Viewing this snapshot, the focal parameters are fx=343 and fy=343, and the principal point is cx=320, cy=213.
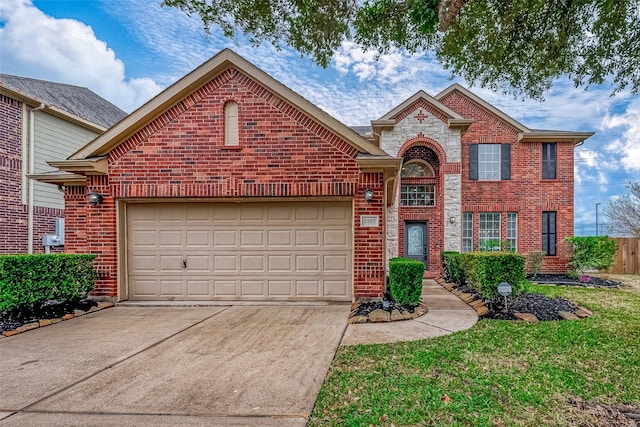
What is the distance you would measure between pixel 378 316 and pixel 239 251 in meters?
3.40

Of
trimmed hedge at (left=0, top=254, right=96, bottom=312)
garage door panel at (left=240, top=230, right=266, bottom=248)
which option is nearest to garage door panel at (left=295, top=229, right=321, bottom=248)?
garage door panel at (left=240, top=230, right=266, bottom=248)

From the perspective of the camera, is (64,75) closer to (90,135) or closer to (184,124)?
(90,135)

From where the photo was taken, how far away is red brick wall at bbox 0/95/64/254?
10703 mm

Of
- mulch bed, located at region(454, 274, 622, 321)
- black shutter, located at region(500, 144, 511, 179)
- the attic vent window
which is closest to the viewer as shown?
mulch bed, located at region(454, 274, 622, 321)

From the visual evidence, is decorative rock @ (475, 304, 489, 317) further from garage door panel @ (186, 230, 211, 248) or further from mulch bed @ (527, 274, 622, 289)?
mulch bed @ (527, 274, 622, 289)

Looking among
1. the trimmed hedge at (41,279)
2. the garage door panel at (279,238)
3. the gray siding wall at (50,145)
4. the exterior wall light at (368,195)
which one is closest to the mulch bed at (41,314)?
the trimmed hedge at (41,279)

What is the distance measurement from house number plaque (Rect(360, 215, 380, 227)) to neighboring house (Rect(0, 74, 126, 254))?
9.45 meters

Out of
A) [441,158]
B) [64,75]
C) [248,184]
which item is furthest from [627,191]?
[64,75]

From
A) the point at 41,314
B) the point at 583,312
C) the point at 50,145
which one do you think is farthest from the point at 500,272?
the point at 50,145

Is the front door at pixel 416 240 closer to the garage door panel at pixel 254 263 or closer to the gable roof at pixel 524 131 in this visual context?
the gable roof at pixel 524 131

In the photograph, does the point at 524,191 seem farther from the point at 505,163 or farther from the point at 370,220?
the point at 370,220

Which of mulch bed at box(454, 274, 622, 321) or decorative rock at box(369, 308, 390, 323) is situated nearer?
decorative rock at box(369, 308, 390, 323)

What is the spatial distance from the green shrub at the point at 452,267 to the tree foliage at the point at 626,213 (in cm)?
1310

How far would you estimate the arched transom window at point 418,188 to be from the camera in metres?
14.3
